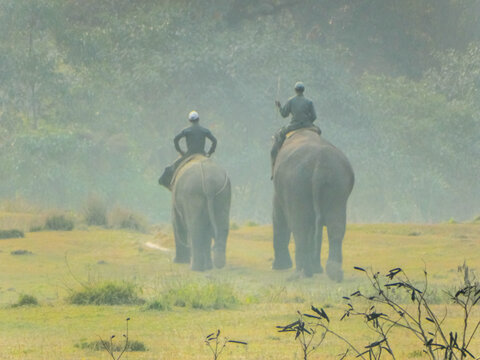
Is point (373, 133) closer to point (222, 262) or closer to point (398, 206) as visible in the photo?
point (398, 206)

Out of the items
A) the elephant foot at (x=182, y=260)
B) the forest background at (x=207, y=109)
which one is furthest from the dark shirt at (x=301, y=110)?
the forest background at (x=207, y=109)

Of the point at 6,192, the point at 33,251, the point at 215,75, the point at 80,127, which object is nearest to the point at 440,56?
the point at 215,75

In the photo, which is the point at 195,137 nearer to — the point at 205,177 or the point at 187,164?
the point at 187,164

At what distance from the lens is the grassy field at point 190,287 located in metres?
9.12

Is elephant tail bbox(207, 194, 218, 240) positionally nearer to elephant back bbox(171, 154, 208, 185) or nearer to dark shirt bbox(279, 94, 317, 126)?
elephant back bbox(171, 154, 208, 185)

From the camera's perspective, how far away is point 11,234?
21.7m

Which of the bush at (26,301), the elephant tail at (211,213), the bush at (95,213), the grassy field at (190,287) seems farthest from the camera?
the bush at (95,213)

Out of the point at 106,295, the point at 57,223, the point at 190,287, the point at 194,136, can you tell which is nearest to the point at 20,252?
the point at 194,136

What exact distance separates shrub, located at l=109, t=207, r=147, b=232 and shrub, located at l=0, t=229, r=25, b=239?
3721 mm

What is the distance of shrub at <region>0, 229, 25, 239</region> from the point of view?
21516 mm

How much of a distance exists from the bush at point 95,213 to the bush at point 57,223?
1731 mm

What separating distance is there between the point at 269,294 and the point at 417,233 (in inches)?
429

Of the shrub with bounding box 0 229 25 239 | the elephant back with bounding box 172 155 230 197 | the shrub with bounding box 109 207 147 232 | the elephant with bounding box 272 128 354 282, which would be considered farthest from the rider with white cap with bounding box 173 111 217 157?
the shrub with bounding box 109 207 147 232

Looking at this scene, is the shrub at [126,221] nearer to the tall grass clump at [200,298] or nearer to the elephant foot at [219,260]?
the elephant foot at [219,260]
